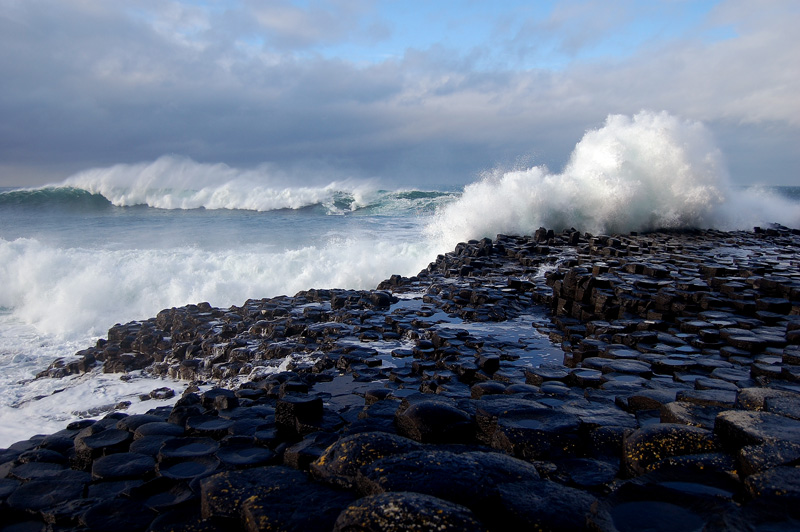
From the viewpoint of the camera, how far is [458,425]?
3.57m

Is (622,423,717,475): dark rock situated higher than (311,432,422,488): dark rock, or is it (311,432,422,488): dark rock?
(622,423,717,475): dark rock

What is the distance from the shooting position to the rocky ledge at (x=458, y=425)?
2.41m

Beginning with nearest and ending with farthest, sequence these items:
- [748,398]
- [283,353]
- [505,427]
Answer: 1. [505,427]
2. [748,398]
3. [283,353]

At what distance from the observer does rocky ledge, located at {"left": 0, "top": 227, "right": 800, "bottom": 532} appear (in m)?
2.41

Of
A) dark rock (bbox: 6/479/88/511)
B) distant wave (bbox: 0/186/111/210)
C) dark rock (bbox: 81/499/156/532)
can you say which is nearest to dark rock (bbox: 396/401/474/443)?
dark rock (bbox: 81/499/156/532)

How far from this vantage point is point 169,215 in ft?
111

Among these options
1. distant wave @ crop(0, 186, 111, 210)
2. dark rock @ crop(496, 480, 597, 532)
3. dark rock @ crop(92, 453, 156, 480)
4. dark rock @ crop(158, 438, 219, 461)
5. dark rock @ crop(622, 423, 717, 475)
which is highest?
distant wave @ crop(0, 186, 111, 210)

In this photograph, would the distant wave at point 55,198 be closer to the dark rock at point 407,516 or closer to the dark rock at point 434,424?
the dark rock at point 434,424

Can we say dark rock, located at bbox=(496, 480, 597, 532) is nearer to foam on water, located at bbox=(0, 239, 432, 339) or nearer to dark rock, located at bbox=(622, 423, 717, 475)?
dark rock, located at bbox=(622, 423, 717, 475)

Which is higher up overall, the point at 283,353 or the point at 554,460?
the point at 554,460

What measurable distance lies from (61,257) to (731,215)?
26.9 metres

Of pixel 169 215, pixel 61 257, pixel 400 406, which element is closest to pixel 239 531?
pixel 400 406

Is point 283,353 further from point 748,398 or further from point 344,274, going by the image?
point 344,274

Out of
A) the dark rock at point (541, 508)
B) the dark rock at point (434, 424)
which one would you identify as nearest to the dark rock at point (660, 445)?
the dark rock at point (541, 508)
